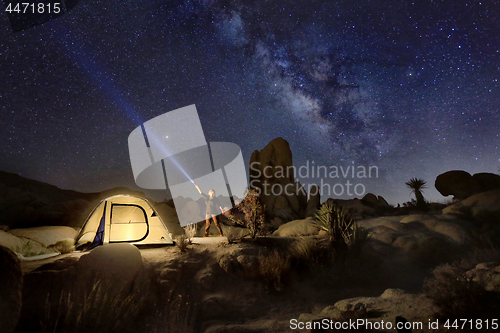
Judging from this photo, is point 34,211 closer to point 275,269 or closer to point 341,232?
point 275,269

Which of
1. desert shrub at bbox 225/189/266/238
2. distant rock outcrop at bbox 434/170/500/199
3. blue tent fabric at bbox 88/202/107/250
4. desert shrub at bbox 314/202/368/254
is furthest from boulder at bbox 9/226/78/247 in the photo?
distant rock outcrop at bbox 434/170/500/199

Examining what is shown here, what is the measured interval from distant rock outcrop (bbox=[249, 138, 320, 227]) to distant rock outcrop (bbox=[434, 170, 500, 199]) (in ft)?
49.9

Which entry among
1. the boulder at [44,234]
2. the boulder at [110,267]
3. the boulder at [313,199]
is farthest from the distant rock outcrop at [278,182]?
the boulder at [110,267]

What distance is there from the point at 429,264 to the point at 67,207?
33.7 m

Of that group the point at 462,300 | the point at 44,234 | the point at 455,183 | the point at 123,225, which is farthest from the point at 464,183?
the point at 44,234

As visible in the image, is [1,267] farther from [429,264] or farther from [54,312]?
[429,264]

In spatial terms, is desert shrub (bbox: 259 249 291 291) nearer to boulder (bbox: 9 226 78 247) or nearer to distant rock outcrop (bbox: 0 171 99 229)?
boulder (bbox: 9 226 78 247)

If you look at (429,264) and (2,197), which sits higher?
(2,197)

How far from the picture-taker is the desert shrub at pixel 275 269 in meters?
7.40

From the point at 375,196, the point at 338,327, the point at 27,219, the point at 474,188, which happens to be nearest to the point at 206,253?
the point at 338,327

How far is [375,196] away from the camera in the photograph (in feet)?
121

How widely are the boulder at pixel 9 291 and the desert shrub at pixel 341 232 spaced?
8881mm

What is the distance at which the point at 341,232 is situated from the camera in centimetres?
929

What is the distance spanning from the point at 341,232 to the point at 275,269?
11.3 feet
